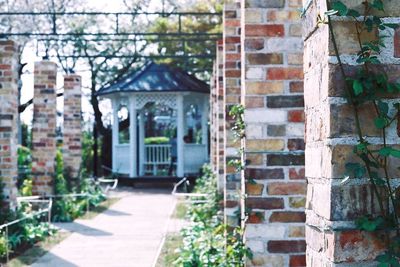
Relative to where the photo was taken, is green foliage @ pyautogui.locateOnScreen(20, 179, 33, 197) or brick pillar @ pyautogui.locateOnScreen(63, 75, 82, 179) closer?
green foliage @ pyautogui.locateOnScreen(20, 179, 33, 197)

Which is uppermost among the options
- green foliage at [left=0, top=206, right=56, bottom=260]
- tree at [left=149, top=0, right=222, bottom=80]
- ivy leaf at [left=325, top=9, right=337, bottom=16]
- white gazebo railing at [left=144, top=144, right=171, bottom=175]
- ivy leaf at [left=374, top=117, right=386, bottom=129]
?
tree at [left=149, top=0, right=222, bottom=80]

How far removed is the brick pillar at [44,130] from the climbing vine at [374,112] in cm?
1088

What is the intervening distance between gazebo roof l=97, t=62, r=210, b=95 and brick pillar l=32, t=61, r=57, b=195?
8.18 meters

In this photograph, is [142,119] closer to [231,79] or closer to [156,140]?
[156,140]

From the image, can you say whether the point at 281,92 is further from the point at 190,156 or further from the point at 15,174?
the point at 190,156

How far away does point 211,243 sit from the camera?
6.64m

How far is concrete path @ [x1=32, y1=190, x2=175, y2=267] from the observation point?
7.55m

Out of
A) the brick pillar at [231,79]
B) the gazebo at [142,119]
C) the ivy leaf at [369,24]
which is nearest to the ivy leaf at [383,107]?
the ivy leaf at [369,24]

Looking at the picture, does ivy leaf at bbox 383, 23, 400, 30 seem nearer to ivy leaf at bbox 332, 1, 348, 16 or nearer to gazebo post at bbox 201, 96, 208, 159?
ivy leaf at bbox 332, 1, 348, 16

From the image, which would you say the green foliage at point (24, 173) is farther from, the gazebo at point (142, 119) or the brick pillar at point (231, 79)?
the brick pillar at point (231, 79)

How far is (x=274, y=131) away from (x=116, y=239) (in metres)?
5.93

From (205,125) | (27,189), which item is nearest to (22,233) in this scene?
(27,189)

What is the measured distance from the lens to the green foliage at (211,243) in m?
4.61

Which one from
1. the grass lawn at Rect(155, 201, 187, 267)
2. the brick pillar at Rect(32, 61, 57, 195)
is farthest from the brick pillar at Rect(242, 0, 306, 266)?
the brick pillar at Rect(32, 61, 57, 195)
